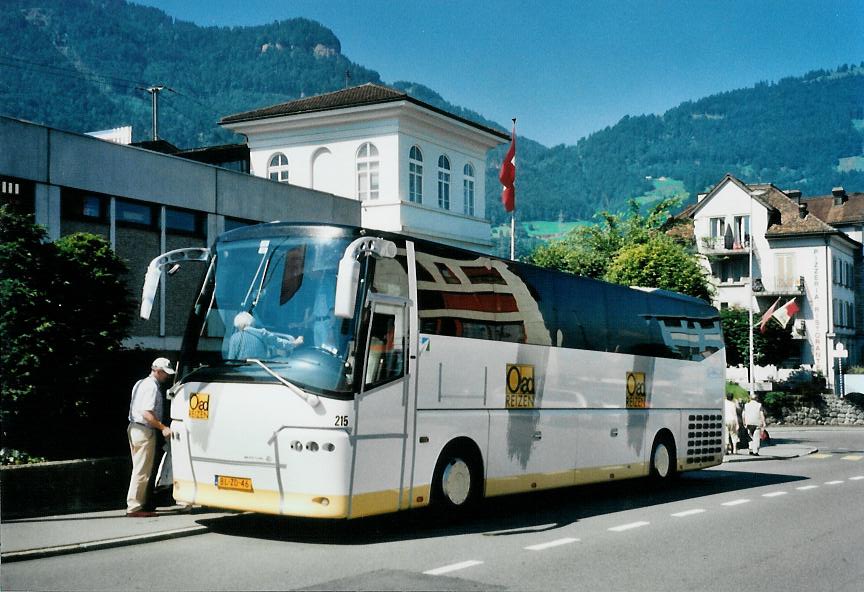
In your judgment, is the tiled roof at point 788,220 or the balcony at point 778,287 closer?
the balcony at point 778,287

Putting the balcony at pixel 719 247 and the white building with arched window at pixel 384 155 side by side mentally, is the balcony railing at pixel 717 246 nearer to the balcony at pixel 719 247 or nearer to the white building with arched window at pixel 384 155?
the balcony at pixel 719 247

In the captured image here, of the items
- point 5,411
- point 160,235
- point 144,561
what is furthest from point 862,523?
point 160,235

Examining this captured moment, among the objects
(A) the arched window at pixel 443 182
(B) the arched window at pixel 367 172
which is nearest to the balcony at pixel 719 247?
(A) the arched window at pixel 443 182

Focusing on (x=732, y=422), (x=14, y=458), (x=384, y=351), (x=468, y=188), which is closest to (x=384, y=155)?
(x=468, y=188)

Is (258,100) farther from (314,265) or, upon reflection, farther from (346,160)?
(314,265)

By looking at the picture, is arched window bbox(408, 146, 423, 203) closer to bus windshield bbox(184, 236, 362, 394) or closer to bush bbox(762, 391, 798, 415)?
bus windshield bbox(184, 236, 362, 394)

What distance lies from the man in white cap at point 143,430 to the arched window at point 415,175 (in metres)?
24.7

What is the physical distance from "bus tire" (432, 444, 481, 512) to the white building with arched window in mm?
22848

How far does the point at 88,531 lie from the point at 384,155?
26568mm

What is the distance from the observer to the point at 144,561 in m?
9.92

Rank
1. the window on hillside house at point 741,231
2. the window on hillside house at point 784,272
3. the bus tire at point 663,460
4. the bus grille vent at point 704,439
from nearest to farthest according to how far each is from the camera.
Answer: the bus tire at point 663,460 < the bus grille vent at point 704,439 < the window on hillside house at point 784,272 < the window on hillside house at point 741,231

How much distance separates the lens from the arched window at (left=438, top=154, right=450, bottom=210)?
38.8 meters

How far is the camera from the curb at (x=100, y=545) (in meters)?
9.95

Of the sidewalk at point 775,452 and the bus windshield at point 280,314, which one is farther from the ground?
the bus windshield at point 280,314
